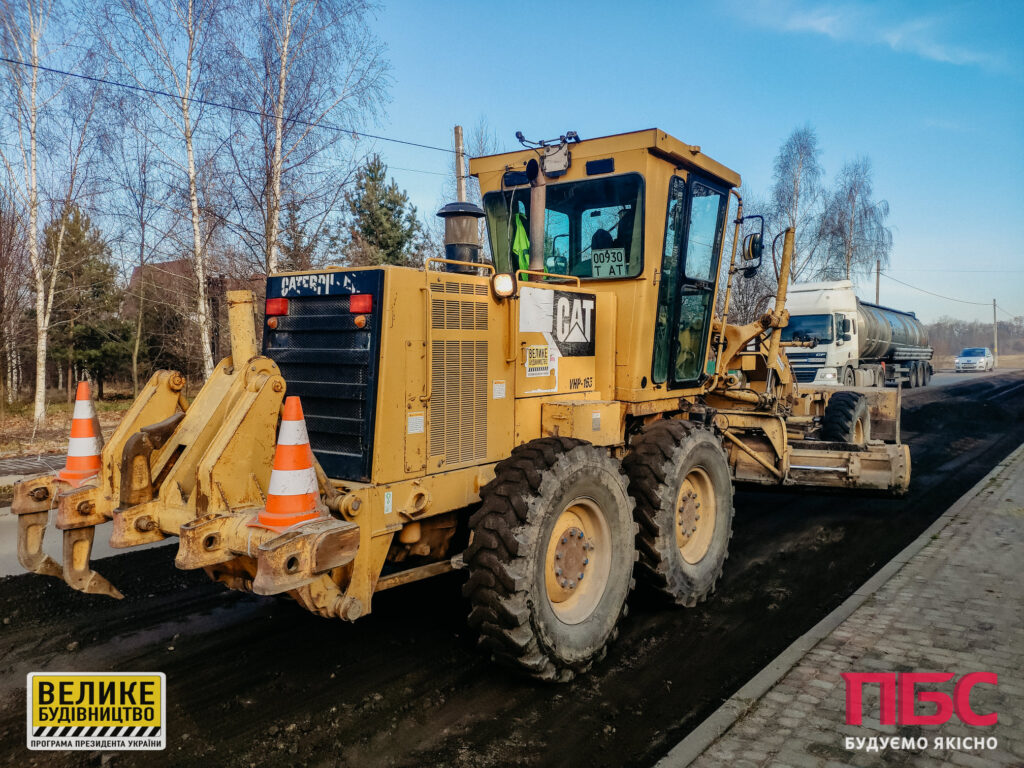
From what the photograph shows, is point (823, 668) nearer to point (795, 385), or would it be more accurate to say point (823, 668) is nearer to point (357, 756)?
point (357, 756)

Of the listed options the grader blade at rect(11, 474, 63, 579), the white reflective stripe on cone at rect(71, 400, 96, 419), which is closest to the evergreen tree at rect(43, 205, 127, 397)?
the white reflective stripe on cone at rect(71, 400, 96, 419)

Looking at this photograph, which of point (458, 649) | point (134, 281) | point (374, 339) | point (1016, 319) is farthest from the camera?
point (1016, 319)

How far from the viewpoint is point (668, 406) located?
5867 millimetres

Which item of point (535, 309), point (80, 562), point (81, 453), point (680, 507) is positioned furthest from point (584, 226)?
point (80, 562)

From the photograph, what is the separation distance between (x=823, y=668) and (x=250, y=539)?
10.4ft

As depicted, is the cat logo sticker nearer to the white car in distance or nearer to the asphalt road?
the asphalt road

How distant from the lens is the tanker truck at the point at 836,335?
68.2 ft

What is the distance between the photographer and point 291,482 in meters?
3.15

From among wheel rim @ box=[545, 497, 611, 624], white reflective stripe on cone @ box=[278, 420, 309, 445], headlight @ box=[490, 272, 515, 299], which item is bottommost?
wheel rim @ box=[545, 497, 611, 624]

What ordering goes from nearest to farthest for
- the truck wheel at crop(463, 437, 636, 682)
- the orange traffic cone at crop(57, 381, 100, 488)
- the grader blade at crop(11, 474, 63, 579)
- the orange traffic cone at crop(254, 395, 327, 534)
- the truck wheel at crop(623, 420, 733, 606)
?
the orange traffic cone at crop(254, 395, 327, 534)
the truck wheel at crop(463, 437, 636, 682)
the grader blade at crop(11, 474, 63, 579)
the orange traffic cone at crop(57, 381, 100, 488)
the truck wheel at crop(623, 420, 733, 606)

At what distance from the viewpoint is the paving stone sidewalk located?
3225 mm

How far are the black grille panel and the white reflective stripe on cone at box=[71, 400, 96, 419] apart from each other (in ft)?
3.41

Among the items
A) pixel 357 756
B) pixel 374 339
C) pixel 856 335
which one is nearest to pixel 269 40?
pixel 374 339

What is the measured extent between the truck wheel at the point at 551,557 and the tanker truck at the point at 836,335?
646 inches
